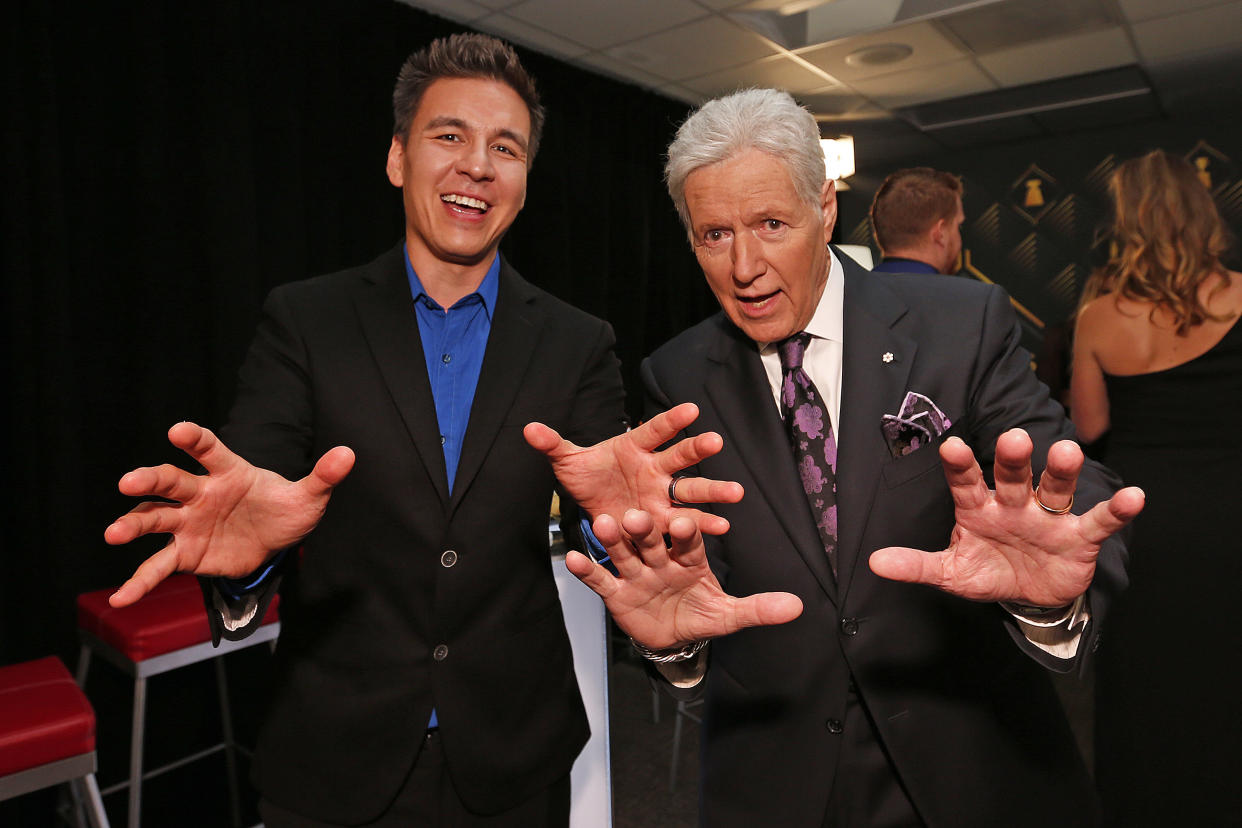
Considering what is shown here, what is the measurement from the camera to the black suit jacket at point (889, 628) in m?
1.05

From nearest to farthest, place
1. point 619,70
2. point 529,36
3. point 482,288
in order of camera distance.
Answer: point 482,288
point 529,36
point 619,70

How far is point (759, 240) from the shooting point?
1148 millimetres

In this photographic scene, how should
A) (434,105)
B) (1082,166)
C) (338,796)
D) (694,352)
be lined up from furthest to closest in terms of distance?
1. (1082,166)
2. (434,105)
3. (694,352)
4. (338,796)

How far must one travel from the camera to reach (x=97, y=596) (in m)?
2.28

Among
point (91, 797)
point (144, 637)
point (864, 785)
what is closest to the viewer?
point (864, 785)

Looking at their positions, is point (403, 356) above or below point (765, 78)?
below

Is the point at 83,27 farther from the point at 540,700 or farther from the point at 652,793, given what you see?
the point at 652,793

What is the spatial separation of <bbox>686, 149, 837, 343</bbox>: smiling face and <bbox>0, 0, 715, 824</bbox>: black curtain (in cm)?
248

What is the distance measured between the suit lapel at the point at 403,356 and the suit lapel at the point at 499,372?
5 cm

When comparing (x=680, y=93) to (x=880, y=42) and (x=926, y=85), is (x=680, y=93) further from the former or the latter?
(x=926, y=85)

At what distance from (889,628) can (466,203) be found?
1.01 meters

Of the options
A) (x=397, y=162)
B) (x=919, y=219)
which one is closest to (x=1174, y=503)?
(x=919, y=219)

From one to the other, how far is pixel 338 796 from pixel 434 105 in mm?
1191

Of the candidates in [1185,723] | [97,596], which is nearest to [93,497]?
[97,596]
